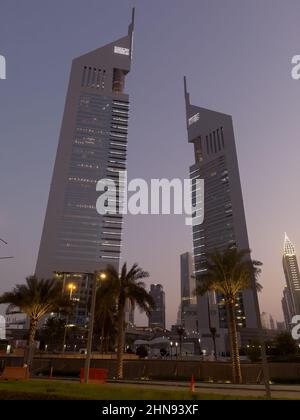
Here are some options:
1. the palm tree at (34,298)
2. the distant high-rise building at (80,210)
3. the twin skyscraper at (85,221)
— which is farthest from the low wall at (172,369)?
the twin skyscraper at (85,221)

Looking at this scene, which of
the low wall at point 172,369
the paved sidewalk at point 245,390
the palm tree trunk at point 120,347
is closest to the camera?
the paved sidewalk at point 245,390

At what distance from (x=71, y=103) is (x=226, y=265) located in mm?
188588

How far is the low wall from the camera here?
90.7 feet

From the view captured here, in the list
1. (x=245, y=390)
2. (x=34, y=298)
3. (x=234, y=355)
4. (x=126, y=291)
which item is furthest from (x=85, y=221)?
(x=245, y=390)

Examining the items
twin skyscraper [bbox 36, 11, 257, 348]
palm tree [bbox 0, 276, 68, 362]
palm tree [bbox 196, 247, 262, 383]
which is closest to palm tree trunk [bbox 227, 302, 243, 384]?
palm tree [bbox 196, 247, 262, 383]

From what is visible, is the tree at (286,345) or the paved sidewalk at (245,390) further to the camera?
the tree at (286,345)

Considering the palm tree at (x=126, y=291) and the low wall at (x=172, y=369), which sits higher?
the palm tree at (x=126, y=291)

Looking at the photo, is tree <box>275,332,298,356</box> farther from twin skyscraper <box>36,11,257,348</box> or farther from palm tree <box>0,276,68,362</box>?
twin skyscraper <box>36,11,257,348</box>

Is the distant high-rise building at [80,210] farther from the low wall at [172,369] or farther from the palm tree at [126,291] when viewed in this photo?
the palm tree at [126,291]

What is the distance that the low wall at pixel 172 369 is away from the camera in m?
27.6

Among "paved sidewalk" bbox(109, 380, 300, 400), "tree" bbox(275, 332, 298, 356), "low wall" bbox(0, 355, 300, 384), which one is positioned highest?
"tree" bbox(275, 332, 298, 356)

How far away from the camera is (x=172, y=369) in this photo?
29.7 meters

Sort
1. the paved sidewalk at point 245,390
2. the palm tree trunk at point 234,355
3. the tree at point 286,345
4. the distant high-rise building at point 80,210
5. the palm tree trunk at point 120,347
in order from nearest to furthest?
1. the paved sidewalk at point 245,390
2. the palm tree trunk at point 234,355
3. the palm tree trunk at point 120,347
4. the tree at point 286,345
5. the distant high-rise building at point 80,210

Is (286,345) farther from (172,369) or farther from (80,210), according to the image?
(80,210)
